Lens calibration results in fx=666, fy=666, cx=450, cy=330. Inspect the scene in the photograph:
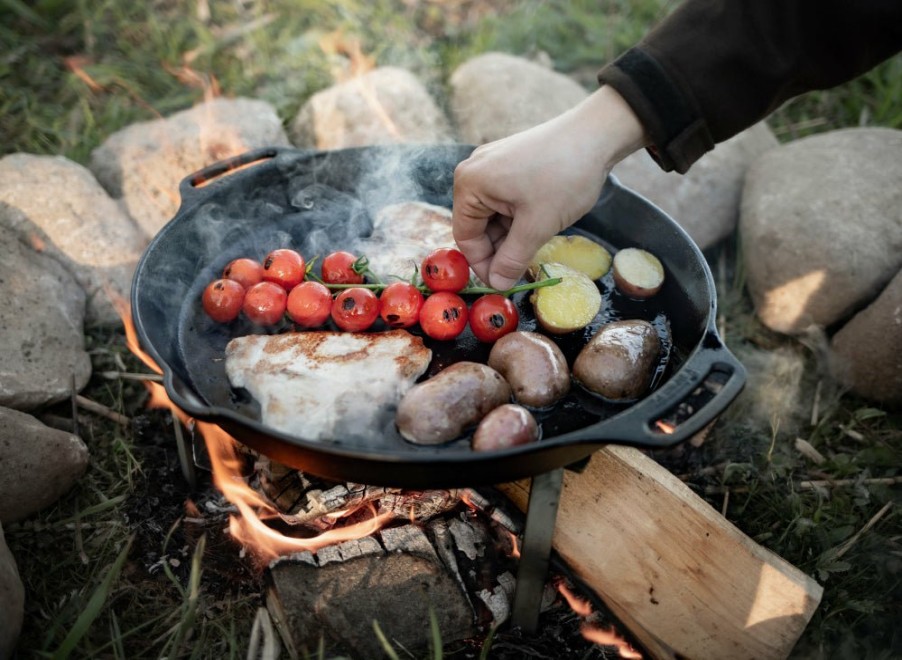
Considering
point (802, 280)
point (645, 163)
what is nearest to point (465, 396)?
point (802, 280)

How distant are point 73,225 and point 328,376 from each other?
2.39 meters

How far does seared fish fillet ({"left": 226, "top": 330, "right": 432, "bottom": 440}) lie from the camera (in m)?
2.25

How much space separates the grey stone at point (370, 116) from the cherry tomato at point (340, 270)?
215 cm

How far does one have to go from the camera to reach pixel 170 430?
3.40 m

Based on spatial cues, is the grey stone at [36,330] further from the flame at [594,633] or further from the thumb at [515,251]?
the flame at [594,633]

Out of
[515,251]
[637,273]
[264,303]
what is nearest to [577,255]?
[637,273]

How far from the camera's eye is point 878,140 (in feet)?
13.8

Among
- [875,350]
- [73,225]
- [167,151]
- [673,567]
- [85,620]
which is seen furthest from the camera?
[167,151]

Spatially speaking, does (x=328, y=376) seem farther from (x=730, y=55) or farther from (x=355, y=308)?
(x=730, y=55)

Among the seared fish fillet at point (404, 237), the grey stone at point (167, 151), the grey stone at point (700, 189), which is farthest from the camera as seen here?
the grey stone at point (700, 189)

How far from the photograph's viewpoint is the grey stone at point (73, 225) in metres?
3.78

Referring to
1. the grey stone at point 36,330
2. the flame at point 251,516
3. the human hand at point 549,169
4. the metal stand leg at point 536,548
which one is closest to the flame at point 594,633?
the metal stand leg at point 536,548

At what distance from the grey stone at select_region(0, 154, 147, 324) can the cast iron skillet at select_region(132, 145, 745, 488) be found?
1.17 metres

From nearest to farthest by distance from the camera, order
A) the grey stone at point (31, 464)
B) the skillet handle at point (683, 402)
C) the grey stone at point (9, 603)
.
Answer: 1. the skillet handle at point (683, 402)
2. the grey stone at point (9, 603)
3. the grey stone at point (31, 464)
